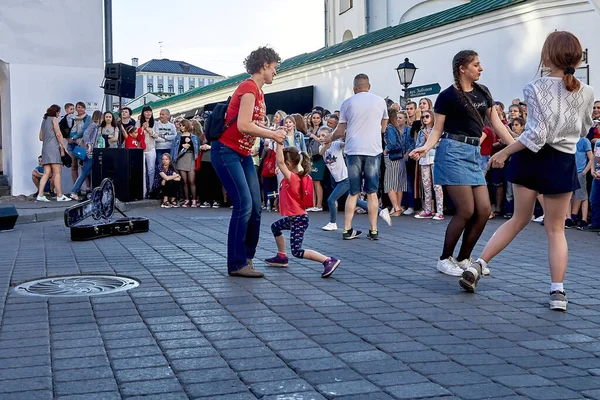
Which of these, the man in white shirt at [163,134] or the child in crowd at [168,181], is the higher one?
the man in white shirt at [163,134]

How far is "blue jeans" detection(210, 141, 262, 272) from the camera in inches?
277

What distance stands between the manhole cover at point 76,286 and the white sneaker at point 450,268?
2.74 m

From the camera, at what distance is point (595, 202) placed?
11711mm

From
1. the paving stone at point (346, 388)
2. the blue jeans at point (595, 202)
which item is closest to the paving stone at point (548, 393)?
the paving stone at point (346, 388)

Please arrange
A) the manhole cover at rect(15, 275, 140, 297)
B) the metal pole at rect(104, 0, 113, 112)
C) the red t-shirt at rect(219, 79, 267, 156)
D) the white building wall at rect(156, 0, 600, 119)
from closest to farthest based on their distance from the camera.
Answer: the manhole cover at rect(15, 275, 140, 297) → the red t-shirt at rect(219, 79, 267, 156) → the white building wall at rect(156, 0, 600, 119) → the metal pole at rect(104, 0, 113, 112)

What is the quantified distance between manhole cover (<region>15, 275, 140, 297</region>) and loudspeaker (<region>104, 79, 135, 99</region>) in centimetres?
1263

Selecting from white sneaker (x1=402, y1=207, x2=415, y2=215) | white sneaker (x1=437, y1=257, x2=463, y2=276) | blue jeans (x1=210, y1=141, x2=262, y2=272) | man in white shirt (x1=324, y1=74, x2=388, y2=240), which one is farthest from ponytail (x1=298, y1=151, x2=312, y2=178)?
white sneaker (x1=402, y1=207, x2=415, y2=215)

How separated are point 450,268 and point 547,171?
175 centimetres

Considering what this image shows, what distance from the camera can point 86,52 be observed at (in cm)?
2097

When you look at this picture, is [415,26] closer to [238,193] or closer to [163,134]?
[163,134]

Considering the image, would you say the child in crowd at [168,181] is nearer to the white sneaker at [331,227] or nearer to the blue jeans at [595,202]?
the white sneaker at [331,227]

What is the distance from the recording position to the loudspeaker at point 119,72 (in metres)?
19.2

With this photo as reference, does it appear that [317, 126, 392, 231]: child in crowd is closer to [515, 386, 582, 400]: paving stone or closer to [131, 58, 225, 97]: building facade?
[515, 386, 582, 400]: paving stone

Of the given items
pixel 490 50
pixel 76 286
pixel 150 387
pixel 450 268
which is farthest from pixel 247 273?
pixel 490 50
